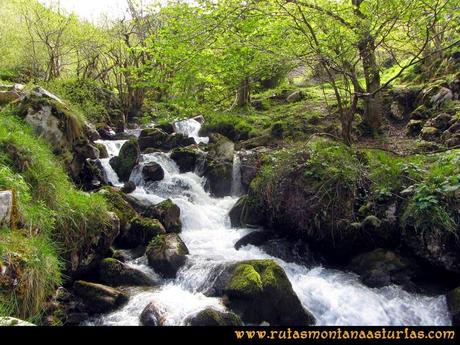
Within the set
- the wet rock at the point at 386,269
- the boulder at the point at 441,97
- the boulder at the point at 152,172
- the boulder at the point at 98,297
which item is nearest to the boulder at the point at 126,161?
the boulder at the point at 152,172

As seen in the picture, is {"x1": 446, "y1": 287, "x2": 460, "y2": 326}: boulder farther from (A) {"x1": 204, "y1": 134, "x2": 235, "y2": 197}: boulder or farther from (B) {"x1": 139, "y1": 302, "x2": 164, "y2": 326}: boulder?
(A) {"x1": 204, "y1": 134, "x2": 235, "y2": 197}: boulder

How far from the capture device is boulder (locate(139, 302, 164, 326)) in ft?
20.2

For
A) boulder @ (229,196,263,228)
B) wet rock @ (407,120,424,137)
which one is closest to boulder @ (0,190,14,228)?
boulder @ (229,196,263,228)

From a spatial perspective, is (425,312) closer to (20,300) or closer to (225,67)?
(20,300)

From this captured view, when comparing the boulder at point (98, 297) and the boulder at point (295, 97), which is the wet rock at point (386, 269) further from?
the boulder at point (295, 97)

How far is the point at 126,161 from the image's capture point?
12906 mm

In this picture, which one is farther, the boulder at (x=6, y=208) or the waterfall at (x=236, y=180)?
the waterfall at (x=236, y=180)

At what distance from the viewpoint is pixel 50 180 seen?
6.86m

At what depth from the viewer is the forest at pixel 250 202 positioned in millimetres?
6434

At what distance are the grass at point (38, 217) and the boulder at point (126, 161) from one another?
3.98 metres

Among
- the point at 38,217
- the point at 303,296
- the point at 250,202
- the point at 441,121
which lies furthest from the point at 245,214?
the point at 441,121

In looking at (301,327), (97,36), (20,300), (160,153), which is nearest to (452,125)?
(301,327)

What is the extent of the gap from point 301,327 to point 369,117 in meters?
8.92

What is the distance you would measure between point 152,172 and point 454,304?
9.08 metres
